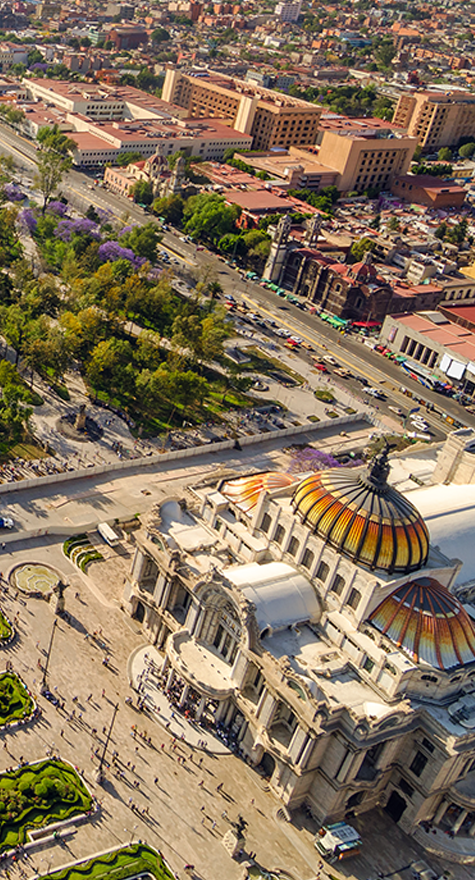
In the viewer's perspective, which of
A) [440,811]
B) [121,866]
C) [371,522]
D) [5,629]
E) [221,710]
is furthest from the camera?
[5,629]

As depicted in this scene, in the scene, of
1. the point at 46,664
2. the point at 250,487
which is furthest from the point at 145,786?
the point at 250,487

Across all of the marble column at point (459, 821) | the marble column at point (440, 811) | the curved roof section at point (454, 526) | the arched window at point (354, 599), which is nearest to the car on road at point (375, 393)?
the curved roof section at point (454, 526)

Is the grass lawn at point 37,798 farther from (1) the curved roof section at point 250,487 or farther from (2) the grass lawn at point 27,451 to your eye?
(2) the grass lawn at point 27,451

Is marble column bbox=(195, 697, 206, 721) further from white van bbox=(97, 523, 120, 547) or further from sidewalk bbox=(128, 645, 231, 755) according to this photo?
white van bbox=(97, 523, 120, 547)

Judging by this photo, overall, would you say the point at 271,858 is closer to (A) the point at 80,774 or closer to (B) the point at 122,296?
(A) the point at 80,774

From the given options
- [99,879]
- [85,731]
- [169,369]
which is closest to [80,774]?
[85,731]

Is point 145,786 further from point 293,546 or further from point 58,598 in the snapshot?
point 293,546
